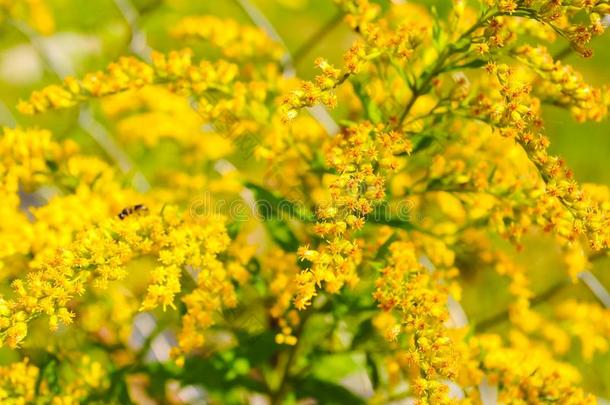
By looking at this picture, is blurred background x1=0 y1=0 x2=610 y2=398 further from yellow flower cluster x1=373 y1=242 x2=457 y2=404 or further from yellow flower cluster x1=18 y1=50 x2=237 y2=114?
yellow flower cluster x1=18 y1=50 x2=237 y2=114

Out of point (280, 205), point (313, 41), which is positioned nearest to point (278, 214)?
point (280, 205)

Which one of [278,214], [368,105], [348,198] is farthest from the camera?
[278,214]

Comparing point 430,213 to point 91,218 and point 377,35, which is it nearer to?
point 377,35

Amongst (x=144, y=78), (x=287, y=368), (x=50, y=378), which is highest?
(x=144, y=78)

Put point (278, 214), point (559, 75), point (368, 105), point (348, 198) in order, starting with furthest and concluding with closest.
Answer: point (278, 214) < point (368, 105) < point (559, 75) < point (348, 198)

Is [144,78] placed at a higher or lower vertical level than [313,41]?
lower

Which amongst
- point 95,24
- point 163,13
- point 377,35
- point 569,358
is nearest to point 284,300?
point 377,35

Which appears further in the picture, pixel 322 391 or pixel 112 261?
pixel 322 391

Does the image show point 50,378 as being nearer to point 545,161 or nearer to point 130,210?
point 130,210

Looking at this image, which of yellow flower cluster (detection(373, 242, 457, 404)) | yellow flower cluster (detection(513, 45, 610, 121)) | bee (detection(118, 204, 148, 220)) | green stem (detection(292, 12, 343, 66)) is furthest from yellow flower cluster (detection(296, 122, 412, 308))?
green stem (detection(292, 12, 343, 66))

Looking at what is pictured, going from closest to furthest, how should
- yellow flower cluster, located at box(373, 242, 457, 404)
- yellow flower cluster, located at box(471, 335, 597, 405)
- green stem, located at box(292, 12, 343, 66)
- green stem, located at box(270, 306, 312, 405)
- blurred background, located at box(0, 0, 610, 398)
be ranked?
yellow flower cluster, located at box(373, 242, 457, 404) < yellow flower cluster, located at box(471, 335, 597, 405) < green stem, located at box(270, 306, 312, 405) < blurred background, located at box(0, 0, 610, 398) < green stem, located at box(292, 12, 343, 66)
